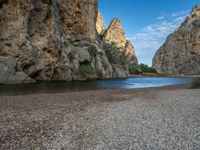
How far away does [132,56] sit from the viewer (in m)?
165

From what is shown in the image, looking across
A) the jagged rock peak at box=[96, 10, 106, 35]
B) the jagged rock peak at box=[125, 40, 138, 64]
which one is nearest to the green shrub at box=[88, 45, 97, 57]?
the jagged rock peak at box=[96, 10, 106, 35]

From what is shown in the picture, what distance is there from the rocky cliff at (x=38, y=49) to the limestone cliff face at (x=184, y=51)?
107m

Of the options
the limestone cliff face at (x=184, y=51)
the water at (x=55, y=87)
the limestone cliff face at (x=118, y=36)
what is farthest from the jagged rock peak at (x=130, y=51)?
the water at (x=55, y=87)

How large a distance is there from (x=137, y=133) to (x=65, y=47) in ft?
162

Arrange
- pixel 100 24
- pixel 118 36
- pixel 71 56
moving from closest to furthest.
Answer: pixel 71 56
pixel 100 24
pixel 118 36

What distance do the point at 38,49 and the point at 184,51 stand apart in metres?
138

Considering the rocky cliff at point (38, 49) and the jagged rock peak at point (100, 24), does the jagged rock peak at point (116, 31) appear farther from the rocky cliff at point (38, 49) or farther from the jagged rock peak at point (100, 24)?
the rocky cliff at point (38, 49)

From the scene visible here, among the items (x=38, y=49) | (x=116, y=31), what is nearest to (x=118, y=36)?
(x=116, y=31)

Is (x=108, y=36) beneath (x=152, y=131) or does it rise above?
above

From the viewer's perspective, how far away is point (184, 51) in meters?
157

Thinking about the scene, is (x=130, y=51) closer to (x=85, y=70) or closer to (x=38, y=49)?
(x=85, y=70)

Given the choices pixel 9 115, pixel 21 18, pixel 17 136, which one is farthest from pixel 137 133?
pixel 21 18

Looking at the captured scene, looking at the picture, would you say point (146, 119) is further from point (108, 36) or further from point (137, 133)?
point (108, 36)

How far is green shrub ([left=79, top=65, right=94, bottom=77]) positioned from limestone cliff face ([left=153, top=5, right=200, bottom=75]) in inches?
4221
